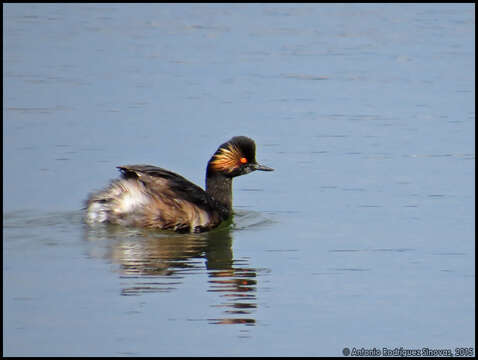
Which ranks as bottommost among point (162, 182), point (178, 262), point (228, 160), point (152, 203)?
point (178, 262)

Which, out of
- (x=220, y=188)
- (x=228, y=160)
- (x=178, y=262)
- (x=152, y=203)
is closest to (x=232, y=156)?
(x=228, y=160)

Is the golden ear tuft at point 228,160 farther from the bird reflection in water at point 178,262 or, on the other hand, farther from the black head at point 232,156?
the bird reflection in water at point 178,262

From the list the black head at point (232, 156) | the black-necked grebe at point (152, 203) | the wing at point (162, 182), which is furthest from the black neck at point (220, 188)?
the wing at point (162, 182)

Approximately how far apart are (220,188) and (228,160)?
29 cm

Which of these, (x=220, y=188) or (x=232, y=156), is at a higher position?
(x=232, y=156)

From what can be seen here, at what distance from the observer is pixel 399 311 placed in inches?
329

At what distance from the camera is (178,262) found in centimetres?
945

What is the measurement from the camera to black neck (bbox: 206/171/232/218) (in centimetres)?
1134

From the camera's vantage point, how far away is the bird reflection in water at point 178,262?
27.8 feet

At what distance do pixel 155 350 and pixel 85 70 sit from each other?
37.1 feet

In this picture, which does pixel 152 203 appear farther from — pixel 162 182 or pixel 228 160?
pixel 228 160

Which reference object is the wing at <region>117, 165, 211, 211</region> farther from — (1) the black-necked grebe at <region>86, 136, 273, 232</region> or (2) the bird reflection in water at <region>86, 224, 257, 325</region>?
(2) the bird reflection in water at <region>86, 224, 257, 325</region>

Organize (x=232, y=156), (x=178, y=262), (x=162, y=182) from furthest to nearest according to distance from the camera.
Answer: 1. (x=232, y=156)
2. (x=162, y=182)
3. (x=178, y=262)

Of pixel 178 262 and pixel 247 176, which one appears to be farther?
pixel 247 176
